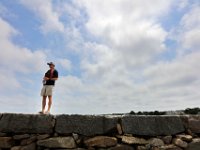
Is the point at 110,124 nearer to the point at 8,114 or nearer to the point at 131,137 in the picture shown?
the point at 131,137

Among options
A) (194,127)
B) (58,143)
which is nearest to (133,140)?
(194,127)

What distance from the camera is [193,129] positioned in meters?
7.09

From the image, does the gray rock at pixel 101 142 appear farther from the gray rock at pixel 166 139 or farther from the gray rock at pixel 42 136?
the gray rock at pixel 166 139

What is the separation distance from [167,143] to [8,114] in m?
3.34

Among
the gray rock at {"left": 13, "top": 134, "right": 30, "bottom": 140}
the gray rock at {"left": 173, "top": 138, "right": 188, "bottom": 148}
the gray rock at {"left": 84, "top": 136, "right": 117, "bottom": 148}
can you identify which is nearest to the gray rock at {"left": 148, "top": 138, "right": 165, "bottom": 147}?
the gray rock at {"left": 173, "top": 138, "right": 188, "bottom": 148}

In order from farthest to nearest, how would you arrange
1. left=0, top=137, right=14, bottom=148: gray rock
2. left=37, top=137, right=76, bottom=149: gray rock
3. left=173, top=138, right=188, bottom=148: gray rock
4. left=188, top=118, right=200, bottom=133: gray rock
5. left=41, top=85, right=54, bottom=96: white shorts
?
1. left=41, top=85, right=54, bottom=96: white shorts
2. left=188, top=118, right=200, bottom=133: gray rock
3. left=173, top=138, right=188, bottom=148: gray rock
4. left=0, top=137, right=14, bottom=148: gray rock
5. left=37, top=137, right=76, bottom=149: gray rock

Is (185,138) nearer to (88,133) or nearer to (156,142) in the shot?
(156,142)

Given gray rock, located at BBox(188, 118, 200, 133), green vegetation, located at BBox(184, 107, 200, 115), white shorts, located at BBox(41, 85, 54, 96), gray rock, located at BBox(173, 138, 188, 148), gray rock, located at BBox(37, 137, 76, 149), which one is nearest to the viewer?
gray rock, located at BBox(37, 137, 76, 149)

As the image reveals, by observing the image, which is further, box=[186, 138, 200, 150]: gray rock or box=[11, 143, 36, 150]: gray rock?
box=[186, 138, 200, 150]: gray rock

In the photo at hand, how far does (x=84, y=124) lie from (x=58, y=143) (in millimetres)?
643

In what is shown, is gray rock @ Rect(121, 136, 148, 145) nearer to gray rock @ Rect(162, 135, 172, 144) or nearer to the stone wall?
the stone wall

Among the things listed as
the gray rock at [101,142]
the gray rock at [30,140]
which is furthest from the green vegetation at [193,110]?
the gray rock at [30,140]

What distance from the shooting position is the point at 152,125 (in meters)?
6.92

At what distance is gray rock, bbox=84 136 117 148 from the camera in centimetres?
663
